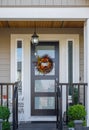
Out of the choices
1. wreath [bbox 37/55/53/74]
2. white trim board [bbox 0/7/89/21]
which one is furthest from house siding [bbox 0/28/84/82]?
white trim board [bbox 0/7/89/21]

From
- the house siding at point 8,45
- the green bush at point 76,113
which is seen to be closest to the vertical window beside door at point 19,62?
the house siding at point 8,45

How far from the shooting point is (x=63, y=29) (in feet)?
30.4

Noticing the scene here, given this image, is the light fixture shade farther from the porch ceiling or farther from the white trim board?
the white trim board

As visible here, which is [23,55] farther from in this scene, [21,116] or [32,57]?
[21,116]

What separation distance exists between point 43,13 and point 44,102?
2.95 meters

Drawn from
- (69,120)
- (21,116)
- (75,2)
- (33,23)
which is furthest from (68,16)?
(21,116)

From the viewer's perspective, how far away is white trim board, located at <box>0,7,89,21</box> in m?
7.24

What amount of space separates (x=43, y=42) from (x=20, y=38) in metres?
0.64

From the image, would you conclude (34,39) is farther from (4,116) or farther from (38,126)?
(4,116)

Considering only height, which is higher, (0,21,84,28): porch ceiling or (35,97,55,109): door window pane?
(0,21,84,28): porch ceiling

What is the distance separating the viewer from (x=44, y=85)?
9367 mm

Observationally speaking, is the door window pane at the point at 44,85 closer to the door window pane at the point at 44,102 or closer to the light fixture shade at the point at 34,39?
the door window pane at the point at 44,102

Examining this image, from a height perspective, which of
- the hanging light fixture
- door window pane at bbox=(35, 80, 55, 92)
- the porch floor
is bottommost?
the porch floor

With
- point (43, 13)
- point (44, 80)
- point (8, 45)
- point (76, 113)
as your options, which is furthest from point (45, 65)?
point (76, 113)
